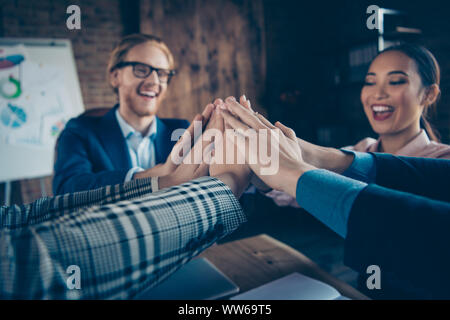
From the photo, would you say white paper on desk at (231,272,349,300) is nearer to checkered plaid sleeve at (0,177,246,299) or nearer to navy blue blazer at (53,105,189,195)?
checkered plaid sleeve at (0,177,246,299)

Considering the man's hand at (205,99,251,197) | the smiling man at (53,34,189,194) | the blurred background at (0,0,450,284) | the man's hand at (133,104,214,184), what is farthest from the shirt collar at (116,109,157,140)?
the blurred background at (0,0,450,284)

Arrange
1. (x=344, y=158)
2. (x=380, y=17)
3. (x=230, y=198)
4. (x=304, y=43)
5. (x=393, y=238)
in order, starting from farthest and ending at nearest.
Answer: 1. (x=304, y=43)
2. (x=380, y=17)
3. (x=344, y=158)
4. (x=230, y=198)
5. (x=393, y=238)

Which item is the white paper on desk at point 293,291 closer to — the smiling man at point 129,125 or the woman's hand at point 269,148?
the woman's hand at point 269,148

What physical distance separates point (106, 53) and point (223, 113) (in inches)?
113

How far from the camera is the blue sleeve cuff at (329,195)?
1.60 ft

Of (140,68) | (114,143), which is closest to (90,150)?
(114,143)

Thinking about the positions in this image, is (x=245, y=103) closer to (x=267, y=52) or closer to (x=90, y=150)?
(x=90, y=150)

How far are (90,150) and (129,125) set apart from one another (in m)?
0.23

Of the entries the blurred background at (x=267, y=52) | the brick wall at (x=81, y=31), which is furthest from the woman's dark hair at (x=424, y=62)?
the brick wall at (x=81, y=31)

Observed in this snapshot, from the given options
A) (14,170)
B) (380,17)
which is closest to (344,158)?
(380,17)

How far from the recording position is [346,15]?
3.57 metres

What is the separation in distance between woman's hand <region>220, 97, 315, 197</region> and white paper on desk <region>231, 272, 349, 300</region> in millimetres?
219

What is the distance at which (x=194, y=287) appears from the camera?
0.65 meters

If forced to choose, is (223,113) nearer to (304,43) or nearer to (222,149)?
(222,149)
